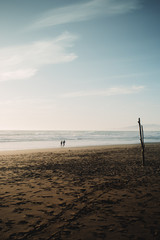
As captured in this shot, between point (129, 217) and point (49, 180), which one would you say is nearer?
point (129, 217)

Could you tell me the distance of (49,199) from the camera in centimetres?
649

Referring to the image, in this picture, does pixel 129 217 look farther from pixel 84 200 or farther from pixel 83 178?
pixel 83 178

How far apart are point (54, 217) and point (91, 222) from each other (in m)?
1.18

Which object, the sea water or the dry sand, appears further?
the sea water

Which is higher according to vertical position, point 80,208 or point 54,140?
point 54,140

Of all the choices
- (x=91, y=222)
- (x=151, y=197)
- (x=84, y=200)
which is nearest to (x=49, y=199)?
(x=84, y=200)

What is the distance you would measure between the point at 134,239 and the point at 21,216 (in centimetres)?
343

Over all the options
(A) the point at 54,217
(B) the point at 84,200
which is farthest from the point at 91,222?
(B) the point at 84,200

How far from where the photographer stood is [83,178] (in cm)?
952

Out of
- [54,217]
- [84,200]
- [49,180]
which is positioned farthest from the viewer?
[49,180]

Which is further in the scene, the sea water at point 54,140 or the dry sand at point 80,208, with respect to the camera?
the sea water at point 54,140

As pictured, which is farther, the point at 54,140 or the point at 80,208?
the point at 54,140

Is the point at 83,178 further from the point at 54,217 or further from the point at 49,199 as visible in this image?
the point at 54,217

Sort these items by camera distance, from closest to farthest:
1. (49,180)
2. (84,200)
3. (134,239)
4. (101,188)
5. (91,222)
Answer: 1. (134,239)
2. (91,222)
3. (84,200)
4. (101,188)
5. (49,180)
